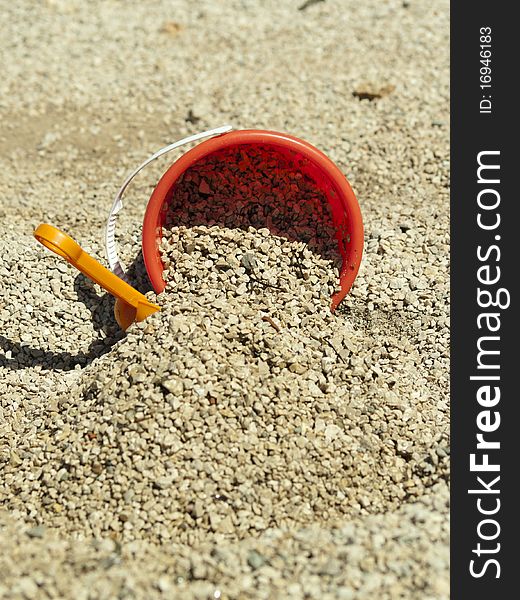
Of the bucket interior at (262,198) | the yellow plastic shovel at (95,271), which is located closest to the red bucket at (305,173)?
the bucket interior at (262,198)

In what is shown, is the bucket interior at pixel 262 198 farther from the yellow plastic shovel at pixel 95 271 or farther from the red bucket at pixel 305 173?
the yellow plastic shovel at pixel 95 271

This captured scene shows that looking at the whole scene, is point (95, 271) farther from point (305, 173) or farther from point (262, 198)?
point (305, 173)

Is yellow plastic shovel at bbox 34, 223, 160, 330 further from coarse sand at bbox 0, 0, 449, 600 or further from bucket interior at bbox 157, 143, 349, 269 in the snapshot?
bucket interior at bbox 157, 143, 349, 269

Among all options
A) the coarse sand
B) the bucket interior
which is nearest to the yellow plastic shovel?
the coarse sand

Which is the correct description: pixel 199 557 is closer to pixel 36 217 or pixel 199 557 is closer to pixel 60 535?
pixel 60 535

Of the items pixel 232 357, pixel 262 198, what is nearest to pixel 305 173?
pixel 262 198

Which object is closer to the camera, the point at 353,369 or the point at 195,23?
the point at 353,369

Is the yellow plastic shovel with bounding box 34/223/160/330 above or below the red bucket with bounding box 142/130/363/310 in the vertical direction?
below

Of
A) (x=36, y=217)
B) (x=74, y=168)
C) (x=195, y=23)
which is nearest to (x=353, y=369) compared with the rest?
(x=36, y=217)
